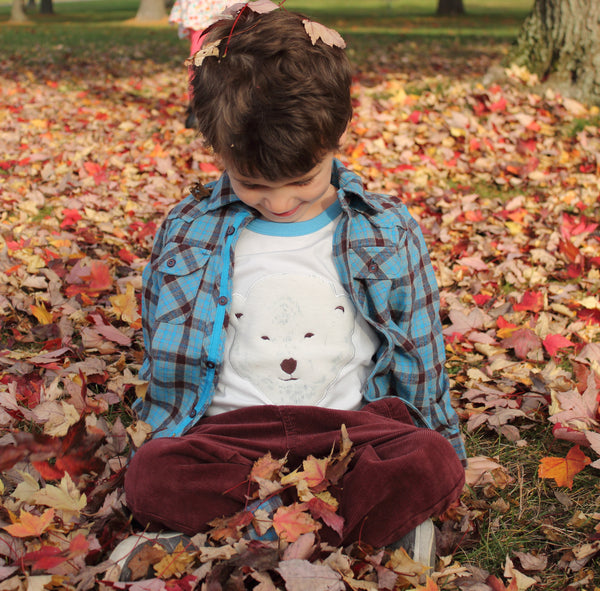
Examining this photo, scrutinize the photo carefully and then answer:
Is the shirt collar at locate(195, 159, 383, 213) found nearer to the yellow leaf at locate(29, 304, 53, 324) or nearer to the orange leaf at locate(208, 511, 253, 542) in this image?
the orange leaf at locate(208, 511, 253, 542)

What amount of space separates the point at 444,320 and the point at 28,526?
6.86 feet

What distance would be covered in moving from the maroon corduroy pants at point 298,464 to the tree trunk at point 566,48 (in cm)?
495

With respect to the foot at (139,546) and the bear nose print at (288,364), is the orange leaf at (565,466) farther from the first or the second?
the foot at (139,546)

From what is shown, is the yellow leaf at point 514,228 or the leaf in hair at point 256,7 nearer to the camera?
the leaf in hair at point 256,7

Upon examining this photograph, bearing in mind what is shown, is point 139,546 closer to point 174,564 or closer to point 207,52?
point 174,564

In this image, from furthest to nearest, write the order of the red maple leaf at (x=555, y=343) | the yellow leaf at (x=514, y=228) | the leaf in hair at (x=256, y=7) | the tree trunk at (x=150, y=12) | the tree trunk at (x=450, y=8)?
the tree trunk at (x=150, y=12) < the tree trunk at (x=450, y=8) < the yellow leaf at (x=514, y=228) < the red maple leaf at (x=555, y=343) < the leaf in hair at (x=256, y=7)

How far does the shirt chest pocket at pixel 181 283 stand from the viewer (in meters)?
2.15

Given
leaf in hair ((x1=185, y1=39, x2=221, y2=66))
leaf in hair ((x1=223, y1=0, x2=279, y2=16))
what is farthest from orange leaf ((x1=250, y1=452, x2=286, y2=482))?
leaf in hair ((x1=223, y1=0, x2=279, y2=16))

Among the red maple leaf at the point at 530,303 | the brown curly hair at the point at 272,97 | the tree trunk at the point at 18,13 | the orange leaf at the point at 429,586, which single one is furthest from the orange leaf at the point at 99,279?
the tree trunk at the point at 18,13

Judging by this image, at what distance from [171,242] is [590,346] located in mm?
1857

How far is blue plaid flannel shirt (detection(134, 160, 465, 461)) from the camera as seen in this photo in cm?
214

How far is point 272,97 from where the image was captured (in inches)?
72.0

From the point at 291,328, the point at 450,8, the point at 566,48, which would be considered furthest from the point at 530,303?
the point at 450,8

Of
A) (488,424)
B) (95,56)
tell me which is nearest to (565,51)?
(488,424)
